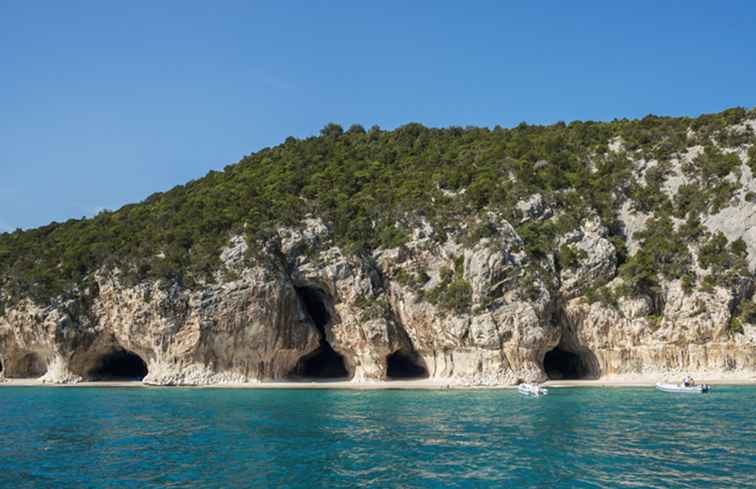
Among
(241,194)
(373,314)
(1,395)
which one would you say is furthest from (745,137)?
(1,395)

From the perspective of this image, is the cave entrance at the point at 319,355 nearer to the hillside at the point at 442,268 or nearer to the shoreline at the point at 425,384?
the hillside at the point at 442,268

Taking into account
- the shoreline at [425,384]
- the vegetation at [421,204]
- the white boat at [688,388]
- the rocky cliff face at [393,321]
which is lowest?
the shoreline at [425,384]

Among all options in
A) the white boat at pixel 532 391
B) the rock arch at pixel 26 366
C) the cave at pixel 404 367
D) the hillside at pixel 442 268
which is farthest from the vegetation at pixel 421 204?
the white boat at pixel 532 391

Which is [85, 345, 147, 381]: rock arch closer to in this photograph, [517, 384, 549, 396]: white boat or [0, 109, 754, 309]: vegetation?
[0, 109, 754, 309]: vegetation

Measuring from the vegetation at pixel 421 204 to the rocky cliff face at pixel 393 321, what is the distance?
4.91 feet

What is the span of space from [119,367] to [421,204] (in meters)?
37.0

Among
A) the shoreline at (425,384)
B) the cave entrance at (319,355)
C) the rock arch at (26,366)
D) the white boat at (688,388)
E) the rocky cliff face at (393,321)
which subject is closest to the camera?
the white boat at (688,388)

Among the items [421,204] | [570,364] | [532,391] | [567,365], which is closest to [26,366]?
[421,204]

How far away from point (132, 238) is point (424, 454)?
1908 inches

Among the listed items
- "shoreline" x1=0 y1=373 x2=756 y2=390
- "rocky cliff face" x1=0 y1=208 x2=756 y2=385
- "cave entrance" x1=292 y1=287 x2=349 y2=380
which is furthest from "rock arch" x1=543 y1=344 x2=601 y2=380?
"cave entrance" x1=292 y1=287 x2=349 y2=380

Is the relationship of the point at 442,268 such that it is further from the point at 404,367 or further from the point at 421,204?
the point at 404,367

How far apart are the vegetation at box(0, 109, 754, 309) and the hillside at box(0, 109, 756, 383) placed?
0.23 meters

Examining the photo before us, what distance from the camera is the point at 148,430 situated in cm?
2869

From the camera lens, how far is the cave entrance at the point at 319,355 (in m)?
62.7
